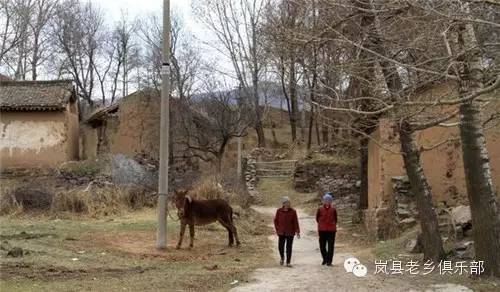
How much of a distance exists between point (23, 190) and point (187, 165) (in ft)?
60.9

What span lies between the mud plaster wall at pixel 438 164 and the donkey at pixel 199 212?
15.0 feet

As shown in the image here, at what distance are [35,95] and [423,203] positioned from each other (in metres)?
25.8

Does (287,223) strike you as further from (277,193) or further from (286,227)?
(277,193)

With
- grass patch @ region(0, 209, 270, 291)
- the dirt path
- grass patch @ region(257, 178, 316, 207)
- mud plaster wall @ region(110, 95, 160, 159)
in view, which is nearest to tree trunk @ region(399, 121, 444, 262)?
the dirt path

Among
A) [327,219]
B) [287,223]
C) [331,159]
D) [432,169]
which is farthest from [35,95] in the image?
A: [327,219]

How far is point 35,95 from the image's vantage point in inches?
1329

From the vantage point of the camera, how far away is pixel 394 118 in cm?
1037

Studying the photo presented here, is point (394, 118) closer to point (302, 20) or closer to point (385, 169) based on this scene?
point (302, 20)

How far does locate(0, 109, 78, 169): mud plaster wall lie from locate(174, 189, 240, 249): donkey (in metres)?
19.0

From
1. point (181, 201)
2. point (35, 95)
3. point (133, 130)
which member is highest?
point (35, 95)

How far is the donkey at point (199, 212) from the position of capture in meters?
15.5

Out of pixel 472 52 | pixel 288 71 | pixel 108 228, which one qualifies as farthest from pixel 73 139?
pixel 472 52

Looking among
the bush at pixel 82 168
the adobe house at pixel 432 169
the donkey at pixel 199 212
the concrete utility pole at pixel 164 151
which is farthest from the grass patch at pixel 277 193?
the concrete utility pole at pixel 164 151

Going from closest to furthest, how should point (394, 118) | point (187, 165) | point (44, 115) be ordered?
point (394, 118), point (44, 115), point (187, 165)
